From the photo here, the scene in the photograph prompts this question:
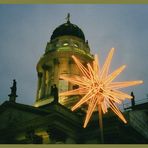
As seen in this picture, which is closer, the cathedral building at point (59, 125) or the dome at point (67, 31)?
the cathedral building at point (59, 125)

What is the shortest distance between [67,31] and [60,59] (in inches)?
267

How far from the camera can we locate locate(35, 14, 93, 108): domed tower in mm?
46344

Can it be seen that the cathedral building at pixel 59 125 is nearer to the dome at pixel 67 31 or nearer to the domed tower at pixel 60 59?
the domed tower at pixel 60 59

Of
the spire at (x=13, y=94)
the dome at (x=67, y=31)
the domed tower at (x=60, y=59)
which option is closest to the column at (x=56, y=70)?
the domed tower at (x=60, y=59)

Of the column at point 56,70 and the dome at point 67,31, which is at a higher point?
the dome at point 67,31

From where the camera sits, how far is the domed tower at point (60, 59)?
46344mm

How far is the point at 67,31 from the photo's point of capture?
5203 centimetres

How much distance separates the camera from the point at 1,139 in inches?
1204

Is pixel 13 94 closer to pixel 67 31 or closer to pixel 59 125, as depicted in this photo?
pixel 59 125

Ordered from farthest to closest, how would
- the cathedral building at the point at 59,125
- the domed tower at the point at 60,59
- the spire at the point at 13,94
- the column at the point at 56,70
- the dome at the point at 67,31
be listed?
the dome at the point at 67,31 < the domed tower at the point at 60,59 < the column at the point at 56,70 < the spire at the point at 13,94 < the cathedral building at the point at 59,125

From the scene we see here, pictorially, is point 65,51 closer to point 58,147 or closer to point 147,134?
point 147,134

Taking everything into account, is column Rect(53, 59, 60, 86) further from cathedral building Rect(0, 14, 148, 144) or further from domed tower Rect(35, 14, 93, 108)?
cathedral building Rect(0, 14, 148, 144)

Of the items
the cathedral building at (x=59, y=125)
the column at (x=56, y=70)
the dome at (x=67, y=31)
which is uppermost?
the dome at (x=67, y=31)

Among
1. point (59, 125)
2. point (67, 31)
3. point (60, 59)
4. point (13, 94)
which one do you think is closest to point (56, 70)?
point (60, 59)
